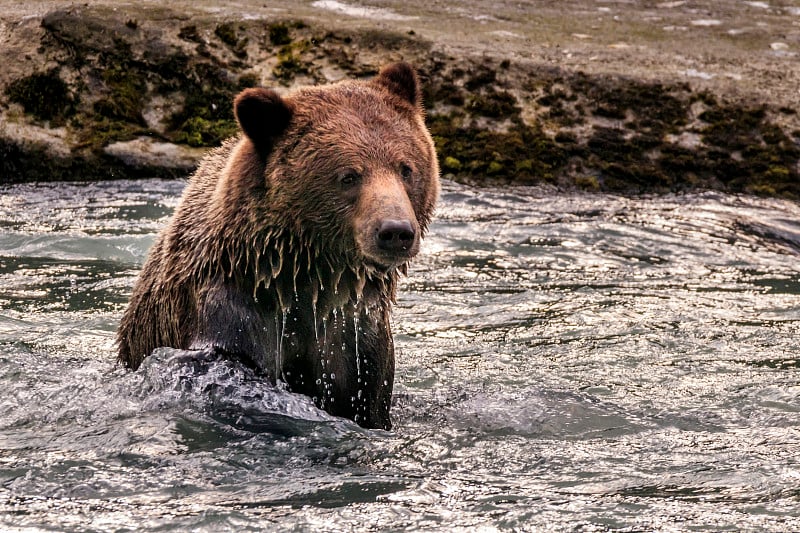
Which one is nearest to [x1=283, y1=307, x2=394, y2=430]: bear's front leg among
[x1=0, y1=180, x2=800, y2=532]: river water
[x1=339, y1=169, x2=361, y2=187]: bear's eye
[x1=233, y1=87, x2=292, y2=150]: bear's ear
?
[x1=0, y1=180, x2=800, y2=532]: river water

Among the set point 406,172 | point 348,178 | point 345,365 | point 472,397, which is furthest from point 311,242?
point 472,397

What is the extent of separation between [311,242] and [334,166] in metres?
0.39

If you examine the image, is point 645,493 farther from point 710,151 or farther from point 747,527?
point 710,151

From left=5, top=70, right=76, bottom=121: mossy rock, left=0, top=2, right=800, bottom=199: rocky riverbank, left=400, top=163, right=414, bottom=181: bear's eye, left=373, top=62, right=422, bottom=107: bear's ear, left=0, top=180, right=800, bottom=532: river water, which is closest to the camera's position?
left=0, top=180, right=800, bottom=532: river water

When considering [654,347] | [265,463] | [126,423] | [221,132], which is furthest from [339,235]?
[221,132]

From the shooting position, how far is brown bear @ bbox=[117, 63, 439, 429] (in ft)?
17.3

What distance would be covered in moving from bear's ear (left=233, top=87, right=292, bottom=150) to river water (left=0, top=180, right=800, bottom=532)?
1169mm

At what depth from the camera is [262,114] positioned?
536 centimetres

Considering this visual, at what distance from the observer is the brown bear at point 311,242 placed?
207 inches

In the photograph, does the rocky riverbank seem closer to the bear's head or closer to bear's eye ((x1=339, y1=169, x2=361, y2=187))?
the bear's head

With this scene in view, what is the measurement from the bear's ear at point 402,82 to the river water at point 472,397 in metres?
1.69

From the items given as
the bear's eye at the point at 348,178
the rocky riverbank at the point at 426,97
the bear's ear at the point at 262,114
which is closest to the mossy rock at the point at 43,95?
the rocky riverbank at the point at 426,97

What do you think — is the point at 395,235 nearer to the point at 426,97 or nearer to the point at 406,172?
the point at 406,172

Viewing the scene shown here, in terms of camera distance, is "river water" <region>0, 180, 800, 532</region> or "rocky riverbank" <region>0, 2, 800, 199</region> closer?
"river water" <region>0, 180, 800, 532</region>
